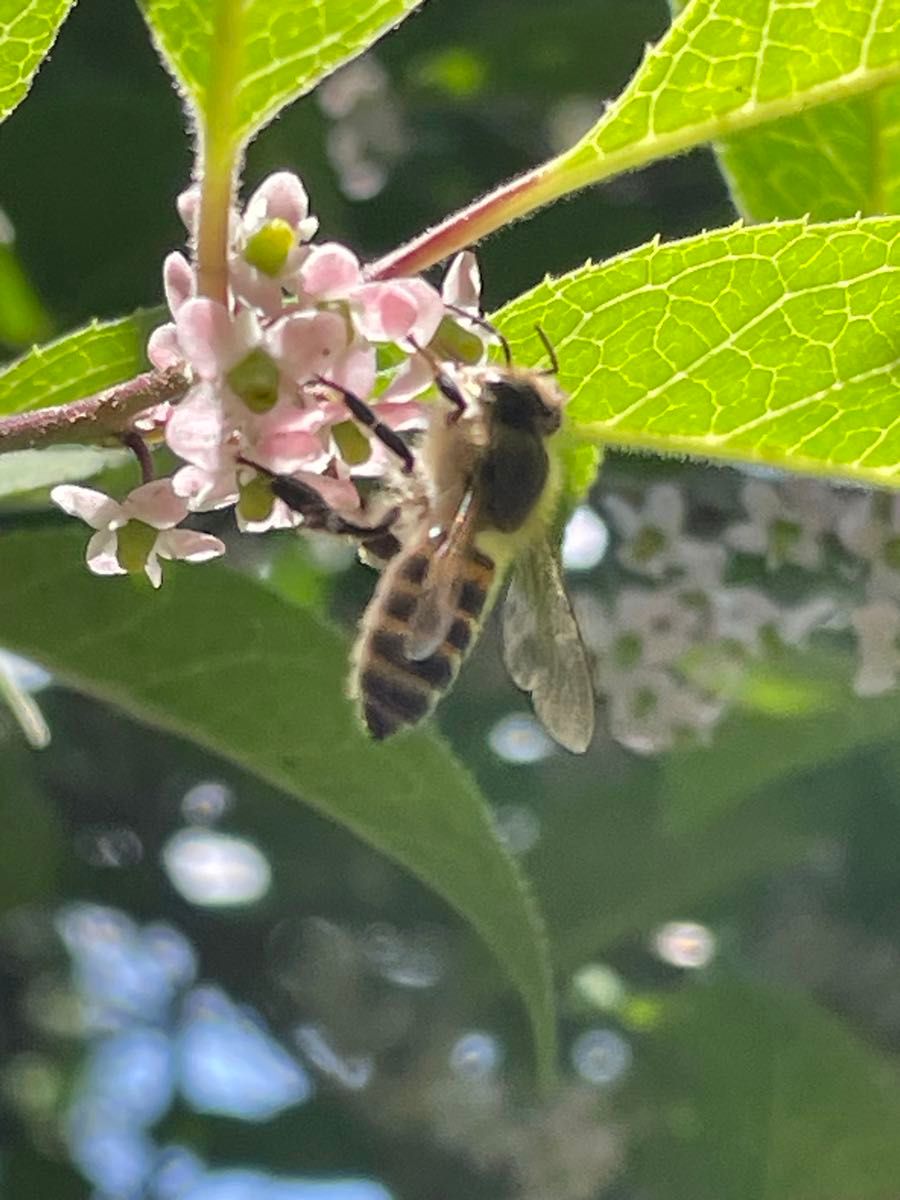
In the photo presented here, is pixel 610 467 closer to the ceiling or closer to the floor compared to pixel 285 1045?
closer to the ceiling

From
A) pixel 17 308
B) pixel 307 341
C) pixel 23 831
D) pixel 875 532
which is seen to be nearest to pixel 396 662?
pixel 307 341

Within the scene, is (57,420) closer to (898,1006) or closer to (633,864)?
(633,864)

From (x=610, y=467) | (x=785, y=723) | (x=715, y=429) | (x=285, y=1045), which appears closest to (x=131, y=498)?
(x=715, y=429)

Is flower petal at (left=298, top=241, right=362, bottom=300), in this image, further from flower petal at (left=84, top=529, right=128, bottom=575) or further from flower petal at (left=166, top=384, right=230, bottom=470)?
flower petal at (left=84, top=529, right=128, bottom=575)

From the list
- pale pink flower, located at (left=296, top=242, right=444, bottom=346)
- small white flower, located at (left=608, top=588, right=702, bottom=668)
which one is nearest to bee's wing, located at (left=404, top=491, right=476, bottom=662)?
pale pink flower, located at (left=296, top=242, right=444, bottom=346)

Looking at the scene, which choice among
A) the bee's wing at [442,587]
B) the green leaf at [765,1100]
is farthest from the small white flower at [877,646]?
the bee's wing at [442,587]

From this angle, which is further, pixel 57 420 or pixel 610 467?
pixel 610 467
